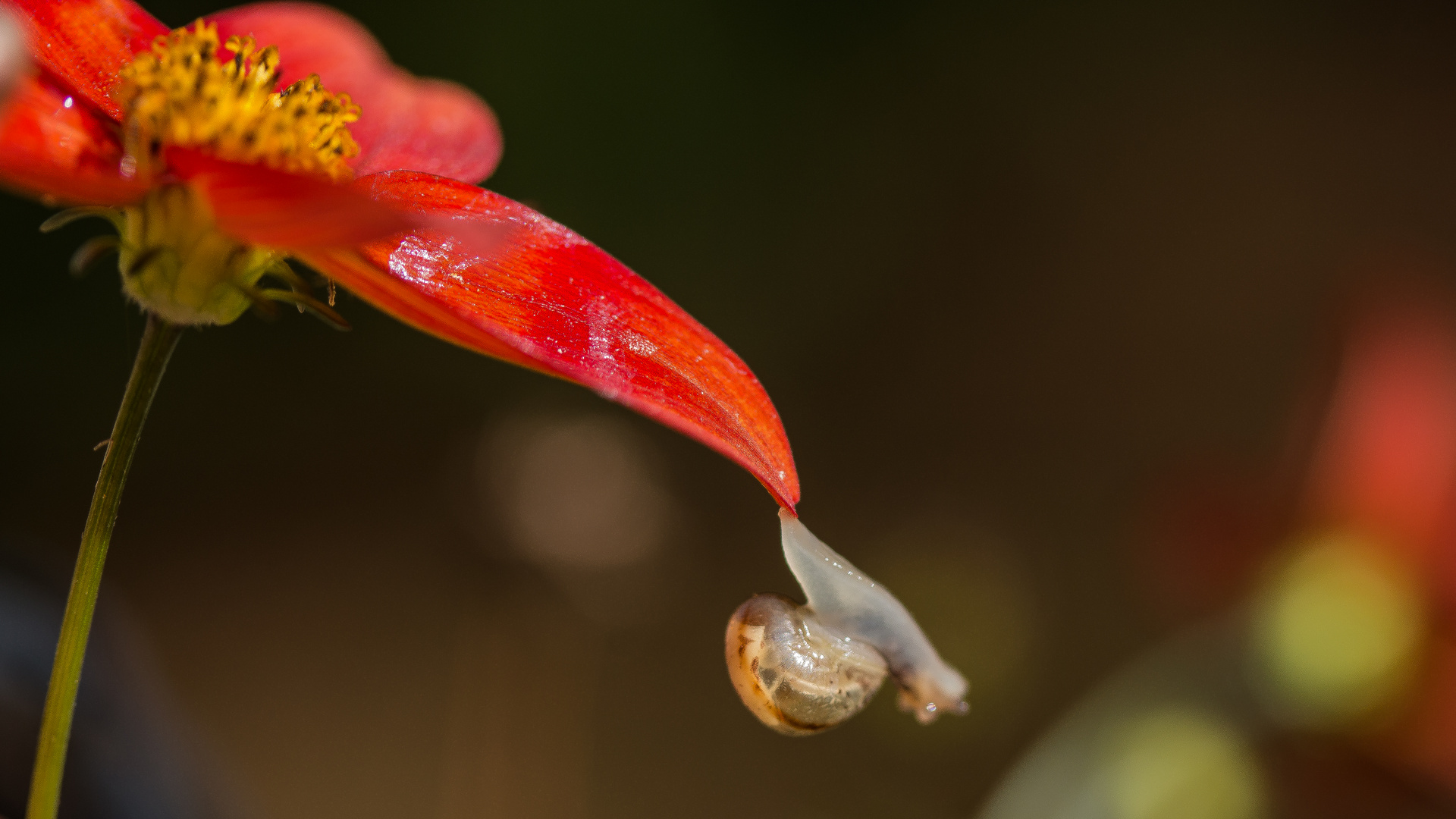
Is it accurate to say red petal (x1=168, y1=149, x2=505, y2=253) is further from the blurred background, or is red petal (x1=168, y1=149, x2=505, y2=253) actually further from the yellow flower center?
the blurred background

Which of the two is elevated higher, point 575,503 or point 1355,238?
point 1355,238

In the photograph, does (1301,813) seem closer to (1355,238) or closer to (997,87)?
(1355,238)

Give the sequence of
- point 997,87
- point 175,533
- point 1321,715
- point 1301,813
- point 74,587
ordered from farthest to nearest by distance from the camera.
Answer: point 997,87 → point 175,533 → point 1301,813 → point 1321,715 → point 74,587

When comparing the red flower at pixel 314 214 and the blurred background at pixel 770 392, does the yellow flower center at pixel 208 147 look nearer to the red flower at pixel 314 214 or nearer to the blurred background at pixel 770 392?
the red flower at pixel 314 214

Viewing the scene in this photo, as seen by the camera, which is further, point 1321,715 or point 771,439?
point 1321,715

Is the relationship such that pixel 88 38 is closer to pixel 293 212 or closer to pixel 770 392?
pixel 293 212

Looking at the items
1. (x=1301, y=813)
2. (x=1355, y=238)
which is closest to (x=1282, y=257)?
(x=1355, y=238)

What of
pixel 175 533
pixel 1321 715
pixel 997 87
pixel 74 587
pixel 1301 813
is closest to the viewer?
pixel 74 587

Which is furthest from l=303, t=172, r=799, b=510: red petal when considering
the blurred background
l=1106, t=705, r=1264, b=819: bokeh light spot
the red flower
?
the blurred background

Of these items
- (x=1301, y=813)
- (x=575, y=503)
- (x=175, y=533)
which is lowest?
(x=175, y=533)
